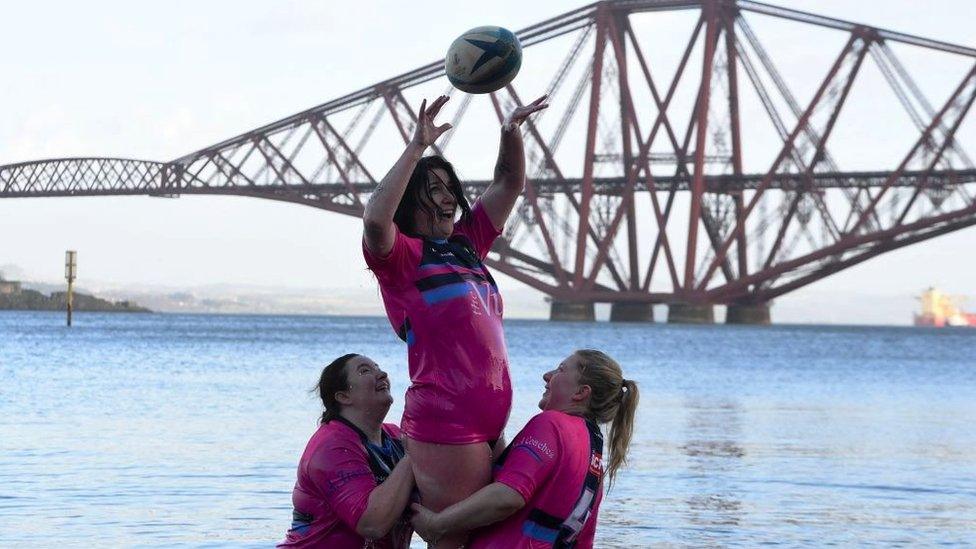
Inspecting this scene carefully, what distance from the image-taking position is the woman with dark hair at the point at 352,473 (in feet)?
18.4

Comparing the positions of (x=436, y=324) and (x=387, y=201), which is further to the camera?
(x=436, y=324)

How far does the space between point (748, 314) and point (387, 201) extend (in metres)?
86.8

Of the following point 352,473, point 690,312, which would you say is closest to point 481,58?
point 352,473

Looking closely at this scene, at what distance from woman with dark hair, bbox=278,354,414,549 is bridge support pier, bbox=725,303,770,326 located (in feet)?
Result: 278

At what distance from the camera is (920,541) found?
1106 cm

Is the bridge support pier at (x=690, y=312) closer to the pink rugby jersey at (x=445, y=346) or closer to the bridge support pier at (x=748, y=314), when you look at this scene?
the bridge support pier at (x=748, y=314)

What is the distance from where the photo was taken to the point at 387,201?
5.19 metres

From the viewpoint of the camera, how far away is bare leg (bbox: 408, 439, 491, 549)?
5.41m

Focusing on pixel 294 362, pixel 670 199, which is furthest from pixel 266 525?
pixel 670 199

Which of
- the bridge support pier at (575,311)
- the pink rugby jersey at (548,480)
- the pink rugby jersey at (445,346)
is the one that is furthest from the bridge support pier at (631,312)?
the pink rugby jersey at (445,346)

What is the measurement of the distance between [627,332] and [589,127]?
9.09 m

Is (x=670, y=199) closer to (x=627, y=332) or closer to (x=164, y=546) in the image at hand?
(x=627, y=332)

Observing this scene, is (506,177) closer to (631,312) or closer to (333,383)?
(333,383)

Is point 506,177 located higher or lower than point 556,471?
higher
